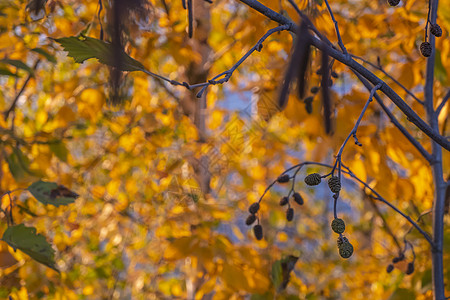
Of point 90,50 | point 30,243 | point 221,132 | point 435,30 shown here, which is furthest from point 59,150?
point 435,30

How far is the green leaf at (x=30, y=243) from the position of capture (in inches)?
30.1

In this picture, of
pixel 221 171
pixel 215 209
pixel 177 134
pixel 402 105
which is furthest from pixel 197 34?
pixel 402 105

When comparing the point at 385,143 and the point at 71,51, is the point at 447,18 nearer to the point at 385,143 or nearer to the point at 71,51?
the point at 385,143

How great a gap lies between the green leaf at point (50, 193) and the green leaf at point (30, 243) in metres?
0.08

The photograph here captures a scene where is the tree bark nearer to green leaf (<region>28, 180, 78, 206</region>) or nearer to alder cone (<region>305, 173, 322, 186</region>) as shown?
alder cone (<region>305, 173, 322, 186</region>)

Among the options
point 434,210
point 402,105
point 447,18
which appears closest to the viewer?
point 402,105

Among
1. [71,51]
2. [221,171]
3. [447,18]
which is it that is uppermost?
[447,18]

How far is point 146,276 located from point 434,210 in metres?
1.90

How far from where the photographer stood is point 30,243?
0.78 meters

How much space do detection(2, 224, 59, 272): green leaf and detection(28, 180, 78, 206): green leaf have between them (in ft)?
0.26

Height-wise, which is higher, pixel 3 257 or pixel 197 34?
pixel 197 34

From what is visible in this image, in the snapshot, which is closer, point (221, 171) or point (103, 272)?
point (221, 171)

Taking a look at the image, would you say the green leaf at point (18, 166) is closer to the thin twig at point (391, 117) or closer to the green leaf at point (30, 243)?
the green leaf at point (30, 243)

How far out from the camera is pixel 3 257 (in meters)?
0.95
